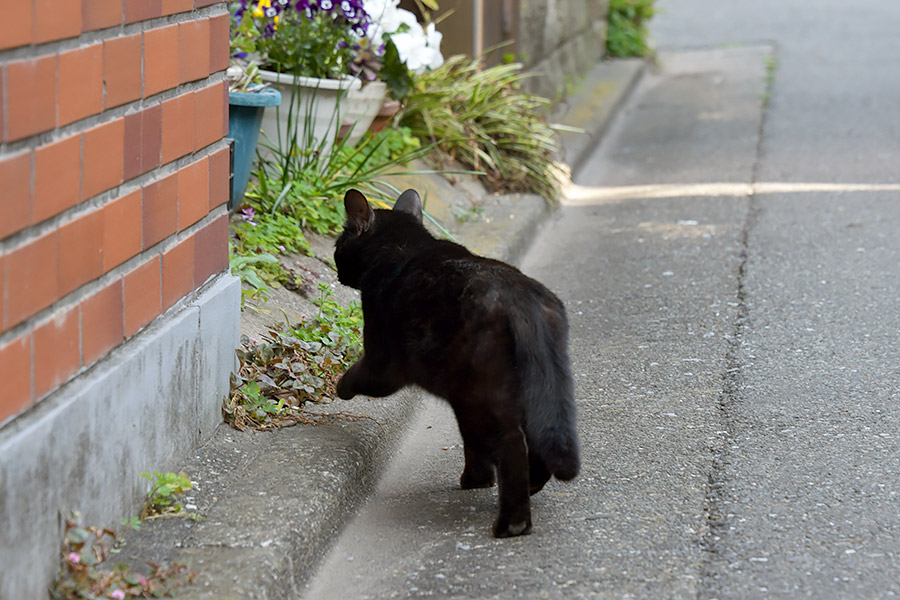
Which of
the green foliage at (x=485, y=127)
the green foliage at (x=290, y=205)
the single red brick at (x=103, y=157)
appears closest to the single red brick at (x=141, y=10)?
the single red brick at (x=103, y=157)

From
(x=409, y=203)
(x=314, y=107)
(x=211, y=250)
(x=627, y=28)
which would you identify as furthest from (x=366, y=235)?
(x=627, y=28)

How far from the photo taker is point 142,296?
8.25 feet

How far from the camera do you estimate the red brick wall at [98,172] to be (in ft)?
6.39

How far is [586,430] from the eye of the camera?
336cm

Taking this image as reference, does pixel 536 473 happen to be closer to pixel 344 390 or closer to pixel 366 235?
pixel 344 390

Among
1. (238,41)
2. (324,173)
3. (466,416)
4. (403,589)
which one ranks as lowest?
(403,589)

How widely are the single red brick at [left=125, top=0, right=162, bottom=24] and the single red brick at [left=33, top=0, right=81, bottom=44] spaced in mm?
237

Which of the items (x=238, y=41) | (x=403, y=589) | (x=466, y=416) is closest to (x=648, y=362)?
(x=466, y=416)

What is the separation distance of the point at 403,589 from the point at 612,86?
7.78 meters

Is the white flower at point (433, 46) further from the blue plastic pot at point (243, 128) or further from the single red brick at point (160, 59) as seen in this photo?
the single red brick at point (160, 59)

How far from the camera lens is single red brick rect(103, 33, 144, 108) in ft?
7.41

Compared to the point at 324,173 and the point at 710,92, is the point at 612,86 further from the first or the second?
the point at 324,173

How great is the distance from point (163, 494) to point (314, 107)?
276cm

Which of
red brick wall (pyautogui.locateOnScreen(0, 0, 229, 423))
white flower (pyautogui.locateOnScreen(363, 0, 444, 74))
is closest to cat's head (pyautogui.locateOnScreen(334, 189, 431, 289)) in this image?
red brick wall (pyautogui.locateOnScreen(0, 0, 229, 423))
